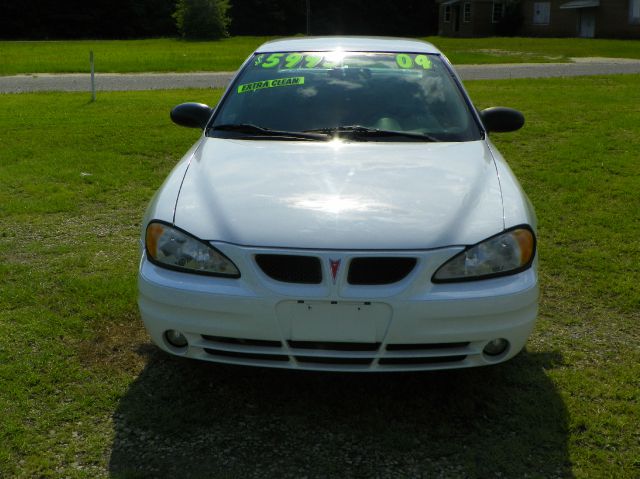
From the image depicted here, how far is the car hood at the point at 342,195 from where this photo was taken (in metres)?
2.97

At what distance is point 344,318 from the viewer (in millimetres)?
2861

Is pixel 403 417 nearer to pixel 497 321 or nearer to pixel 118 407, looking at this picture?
pixel 497 321

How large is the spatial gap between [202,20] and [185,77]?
Result: 28049mm

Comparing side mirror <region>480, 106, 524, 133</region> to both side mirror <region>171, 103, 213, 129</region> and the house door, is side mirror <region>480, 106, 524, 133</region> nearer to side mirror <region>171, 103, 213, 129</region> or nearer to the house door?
side mirror <region>171, 103, 213, 129</region>

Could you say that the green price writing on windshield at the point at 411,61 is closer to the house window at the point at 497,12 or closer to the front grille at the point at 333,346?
the front grille at the point at 333,346

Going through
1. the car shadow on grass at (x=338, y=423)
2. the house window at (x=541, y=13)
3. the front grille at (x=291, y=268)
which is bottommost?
the car shadow on grass at (x=338, y=423)

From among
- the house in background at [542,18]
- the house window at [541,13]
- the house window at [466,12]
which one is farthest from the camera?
the house window at [466,12]

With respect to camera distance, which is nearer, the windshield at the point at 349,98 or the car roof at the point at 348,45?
the windshield at the point at 349,98

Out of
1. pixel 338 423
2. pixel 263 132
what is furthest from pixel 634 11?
pixel 338 423

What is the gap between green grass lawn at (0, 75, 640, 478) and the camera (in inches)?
114

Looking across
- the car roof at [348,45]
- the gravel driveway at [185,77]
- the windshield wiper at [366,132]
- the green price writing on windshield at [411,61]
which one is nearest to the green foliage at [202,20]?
the gravel driveway at [185,77]

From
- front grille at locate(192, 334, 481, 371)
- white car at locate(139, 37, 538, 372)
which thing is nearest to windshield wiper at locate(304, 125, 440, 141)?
white car at locate(139, 37, 538, 372)

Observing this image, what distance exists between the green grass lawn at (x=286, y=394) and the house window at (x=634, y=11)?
4239cm

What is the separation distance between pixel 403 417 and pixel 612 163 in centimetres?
564
